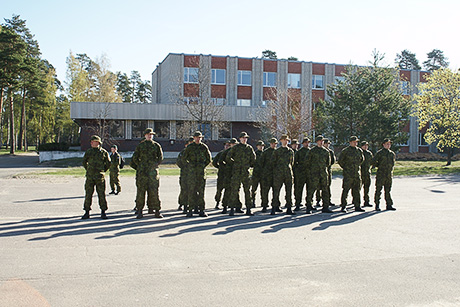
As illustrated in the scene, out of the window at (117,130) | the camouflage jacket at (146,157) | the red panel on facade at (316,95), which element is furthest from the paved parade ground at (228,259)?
the red panel on facade at (316,95)

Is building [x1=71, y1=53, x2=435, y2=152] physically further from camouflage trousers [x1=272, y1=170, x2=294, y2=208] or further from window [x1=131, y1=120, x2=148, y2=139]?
camouflage trousers [x1=272, y1=170, x2=294, y2=208]

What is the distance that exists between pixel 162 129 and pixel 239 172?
30.2 m

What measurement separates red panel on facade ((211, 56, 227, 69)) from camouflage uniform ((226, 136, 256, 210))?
35620 millimetres

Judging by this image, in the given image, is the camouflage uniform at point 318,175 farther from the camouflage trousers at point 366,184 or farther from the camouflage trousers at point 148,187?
the camouflage trousers at point 148,187

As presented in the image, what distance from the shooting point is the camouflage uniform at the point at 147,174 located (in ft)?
33.8

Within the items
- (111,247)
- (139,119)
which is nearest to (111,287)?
(111,247)

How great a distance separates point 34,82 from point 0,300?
52657 mm

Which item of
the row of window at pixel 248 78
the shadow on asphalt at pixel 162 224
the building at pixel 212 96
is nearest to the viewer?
the shadow on asphalt at pixel 162 224

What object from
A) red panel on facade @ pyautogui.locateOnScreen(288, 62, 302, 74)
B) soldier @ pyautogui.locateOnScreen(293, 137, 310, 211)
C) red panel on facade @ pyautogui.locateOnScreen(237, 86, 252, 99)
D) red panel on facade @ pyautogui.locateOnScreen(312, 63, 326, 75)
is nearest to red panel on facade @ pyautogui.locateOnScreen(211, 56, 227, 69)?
red panel on facade @ pyautogui.locateOnScreen(237, 86, 252, 99)

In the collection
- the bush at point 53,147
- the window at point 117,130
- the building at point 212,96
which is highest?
the building at point 212,96

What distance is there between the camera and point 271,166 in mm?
11734

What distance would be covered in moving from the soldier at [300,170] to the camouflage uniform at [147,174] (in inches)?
178

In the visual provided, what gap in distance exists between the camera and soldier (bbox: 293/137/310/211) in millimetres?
12367

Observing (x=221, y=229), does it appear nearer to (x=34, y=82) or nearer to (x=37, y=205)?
(x=37, y=205)
